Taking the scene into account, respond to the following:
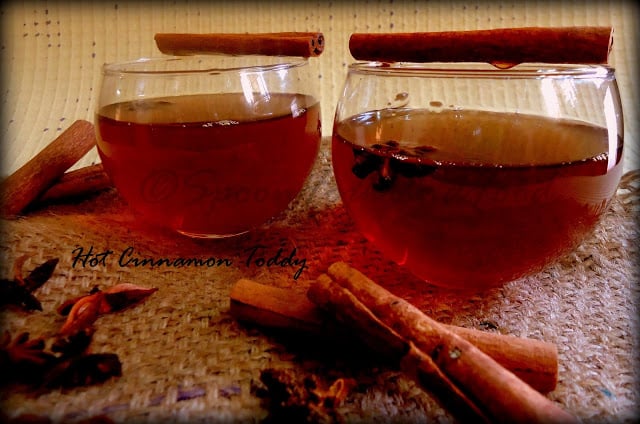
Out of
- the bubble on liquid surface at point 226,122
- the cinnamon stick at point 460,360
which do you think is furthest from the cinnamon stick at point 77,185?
the cinnamon stick at point 460,360

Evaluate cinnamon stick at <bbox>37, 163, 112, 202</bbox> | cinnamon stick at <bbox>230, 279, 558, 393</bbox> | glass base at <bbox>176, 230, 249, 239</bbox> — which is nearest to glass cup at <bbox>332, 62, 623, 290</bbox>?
cinnamon stick at <bbox>230, 279, 558, 393</bbox>

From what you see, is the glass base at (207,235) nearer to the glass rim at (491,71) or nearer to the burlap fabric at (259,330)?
the burlap fabric at (259,330)

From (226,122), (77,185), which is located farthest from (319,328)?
(77,185)

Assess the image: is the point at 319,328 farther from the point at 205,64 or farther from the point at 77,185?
the point at 77,185

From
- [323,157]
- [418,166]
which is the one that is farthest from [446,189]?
[323,157]

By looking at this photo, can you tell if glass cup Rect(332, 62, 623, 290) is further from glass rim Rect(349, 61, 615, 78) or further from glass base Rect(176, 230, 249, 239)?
glass base Rect(176, 230, 249, 239)

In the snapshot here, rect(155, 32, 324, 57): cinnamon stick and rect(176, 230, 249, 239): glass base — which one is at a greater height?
rect(155, 32, 324, 57): cinnamon stick

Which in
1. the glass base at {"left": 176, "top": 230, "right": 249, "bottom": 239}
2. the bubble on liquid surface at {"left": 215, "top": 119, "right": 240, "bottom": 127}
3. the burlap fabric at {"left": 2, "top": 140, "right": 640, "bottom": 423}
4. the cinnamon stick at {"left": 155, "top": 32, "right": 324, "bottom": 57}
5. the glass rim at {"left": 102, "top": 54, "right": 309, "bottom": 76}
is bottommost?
the burlap fabric at {"left": 2, "top": 140, "right": 640, "bottom": 423}
